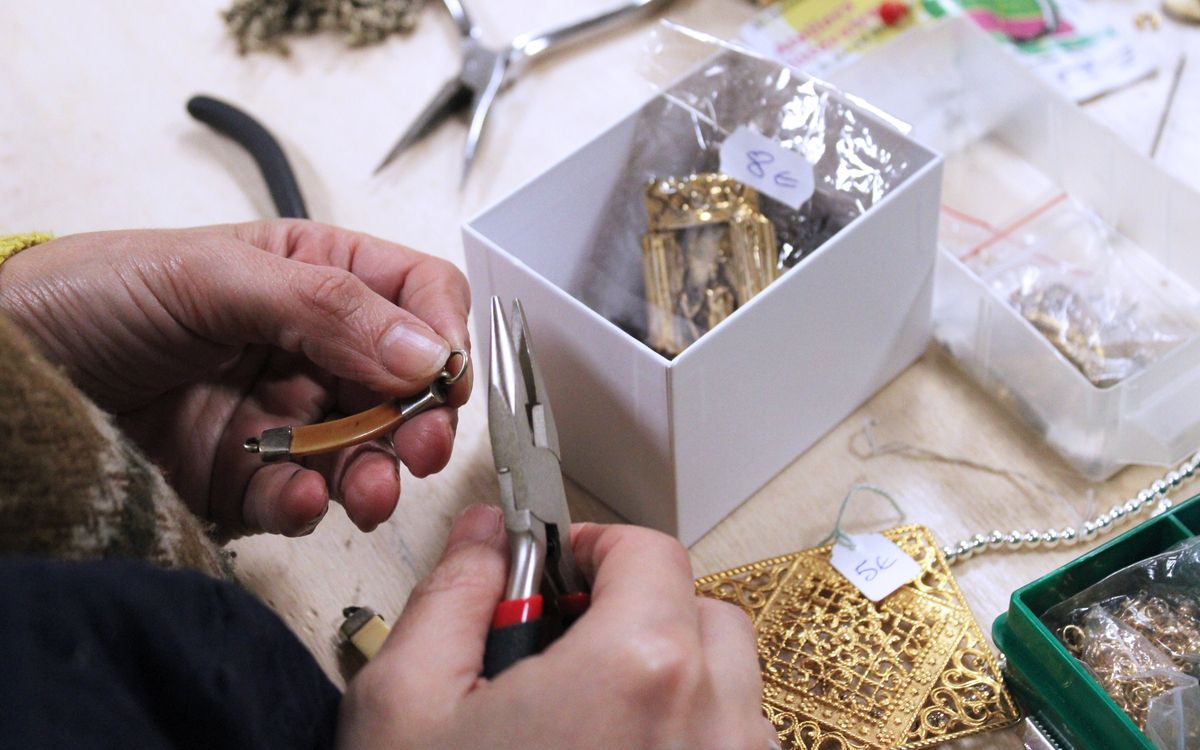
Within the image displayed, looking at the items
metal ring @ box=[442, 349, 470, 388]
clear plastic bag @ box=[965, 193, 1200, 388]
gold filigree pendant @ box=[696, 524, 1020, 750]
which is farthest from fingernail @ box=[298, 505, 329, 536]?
clear plastic bag @ box=[965, 193, 1200, 388]

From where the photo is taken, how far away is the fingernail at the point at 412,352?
54cm

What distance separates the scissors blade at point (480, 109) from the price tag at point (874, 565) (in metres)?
0.49

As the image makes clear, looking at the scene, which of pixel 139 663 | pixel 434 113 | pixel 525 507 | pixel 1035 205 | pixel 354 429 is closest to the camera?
pixel 139 663

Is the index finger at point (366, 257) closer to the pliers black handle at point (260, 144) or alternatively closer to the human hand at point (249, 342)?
the human hand at point (249, 342)

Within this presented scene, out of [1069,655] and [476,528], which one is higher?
[476,528]

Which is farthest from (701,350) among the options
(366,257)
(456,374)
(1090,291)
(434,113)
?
(434,113)

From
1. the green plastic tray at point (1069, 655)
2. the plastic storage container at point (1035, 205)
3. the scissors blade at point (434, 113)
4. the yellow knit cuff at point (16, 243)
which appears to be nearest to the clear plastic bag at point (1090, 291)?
the plastic storage container at point (1035, 205)

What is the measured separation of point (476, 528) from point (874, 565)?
0.27 meters

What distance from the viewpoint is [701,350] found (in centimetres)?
54

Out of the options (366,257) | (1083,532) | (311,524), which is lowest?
(1083,532)

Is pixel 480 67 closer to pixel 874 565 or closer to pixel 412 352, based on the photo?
pixel 412 352

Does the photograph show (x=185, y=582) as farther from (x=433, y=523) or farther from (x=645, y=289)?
(x=645, y=289)

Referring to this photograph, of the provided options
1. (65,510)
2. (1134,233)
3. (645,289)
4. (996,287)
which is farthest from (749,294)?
(65,510)

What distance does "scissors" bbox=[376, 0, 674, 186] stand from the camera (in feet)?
3.04
